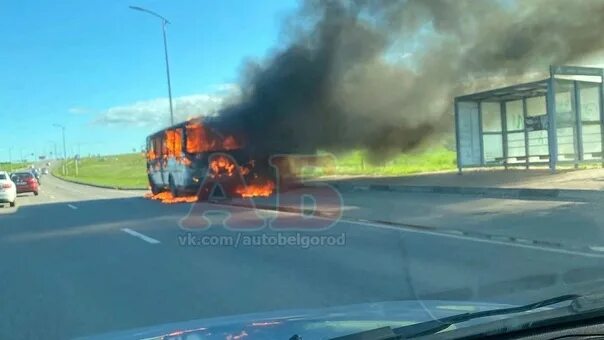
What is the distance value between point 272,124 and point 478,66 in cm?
798

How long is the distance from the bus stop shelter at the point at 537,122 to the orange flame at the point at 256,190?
6384mm

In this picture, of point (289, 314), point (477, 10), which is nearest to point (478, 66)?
point (477, 10)

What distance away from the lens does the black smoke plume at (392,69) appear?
2291 cm

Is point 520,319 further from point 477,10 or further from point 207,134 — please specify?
point 477,10

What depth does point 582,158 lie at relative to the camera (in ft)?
65.4

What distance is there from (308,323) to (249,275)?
14.8ft

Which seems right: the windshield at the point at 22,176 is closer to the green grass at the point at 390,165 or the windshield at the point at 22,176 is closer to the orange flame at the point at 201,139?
the green grass at the point at 390,165

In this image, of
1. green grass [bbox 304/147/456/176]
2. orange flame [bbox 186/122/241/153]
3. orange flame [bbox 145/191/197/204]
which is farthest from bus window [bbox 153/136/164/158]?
green grass [bbox 304/147/456/176]

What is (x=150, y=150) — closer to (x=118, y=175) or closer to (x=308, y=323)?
(x=308, y=323)

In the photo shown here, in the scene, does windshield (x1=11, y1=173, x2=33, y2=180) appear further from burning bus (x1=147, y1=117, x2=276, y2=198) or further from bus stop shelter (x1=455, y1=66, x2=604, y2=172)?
bus stop shelter (x1=455, y1=66, x2=604, y2=172)

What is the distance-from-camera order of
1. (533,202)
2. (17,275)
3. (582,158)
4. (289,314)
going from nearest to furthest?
(289,314)
(17,275)
(533,202)
(582,158)

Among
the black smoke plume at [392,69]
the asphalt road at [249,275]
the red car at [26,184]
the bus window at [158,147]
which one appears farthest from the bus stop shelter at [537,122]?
the red car at [26,184]

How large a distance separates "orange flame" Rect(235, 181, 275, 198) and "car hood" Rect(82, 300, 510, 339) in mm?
17832

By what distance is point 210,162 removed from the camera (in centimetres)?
2073
